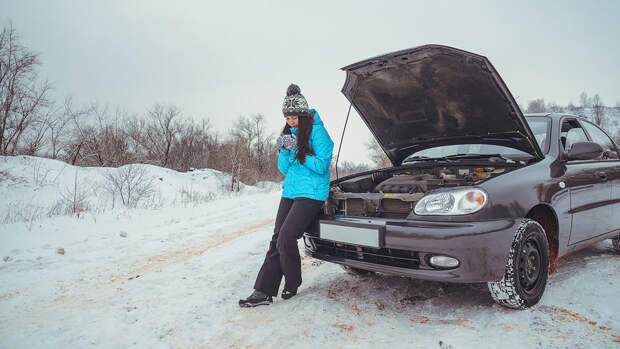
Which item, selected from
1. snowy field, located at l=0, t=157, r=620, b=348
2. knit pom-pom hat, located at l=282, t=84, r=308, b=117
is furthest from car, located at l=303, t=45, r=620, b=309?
knit pom-pom hat, located at l=282, t=84, r=308, b=117

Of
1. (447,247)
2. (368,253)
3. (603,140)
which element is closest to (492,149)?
(603,140)

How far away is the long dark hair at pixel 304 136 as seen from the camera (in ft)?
9.60

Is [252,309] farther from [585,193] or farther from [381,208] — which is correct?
[585,193]

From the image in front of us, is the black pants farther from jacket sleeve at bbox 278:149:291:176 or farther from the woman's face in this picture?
the woman's face

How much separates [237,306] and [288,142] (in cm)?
141

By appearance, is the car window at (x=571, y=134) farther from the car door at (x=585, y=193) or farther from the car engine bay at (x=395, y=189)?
the car engine bay at (x=395, y=189)

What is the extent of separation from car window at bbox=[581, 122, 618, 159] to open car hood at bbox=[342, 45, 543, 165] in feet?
3.87

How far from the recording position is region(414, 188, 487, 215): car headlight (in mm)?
2252

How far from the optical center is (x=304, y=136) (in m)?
2.96

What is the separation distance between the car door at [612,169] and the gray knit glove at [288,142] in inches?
120

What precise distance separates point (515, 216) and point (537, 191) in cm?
40

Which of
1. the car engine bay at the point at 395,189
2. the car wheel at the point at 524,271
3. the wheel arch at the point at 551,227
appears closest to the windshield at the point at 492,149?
the car engine bay at the point at 395,189

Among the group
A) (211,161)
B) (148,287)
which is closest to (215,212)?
(148,287)

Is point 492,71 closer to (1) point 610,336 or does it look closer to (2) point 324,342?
(1) point 610,336
